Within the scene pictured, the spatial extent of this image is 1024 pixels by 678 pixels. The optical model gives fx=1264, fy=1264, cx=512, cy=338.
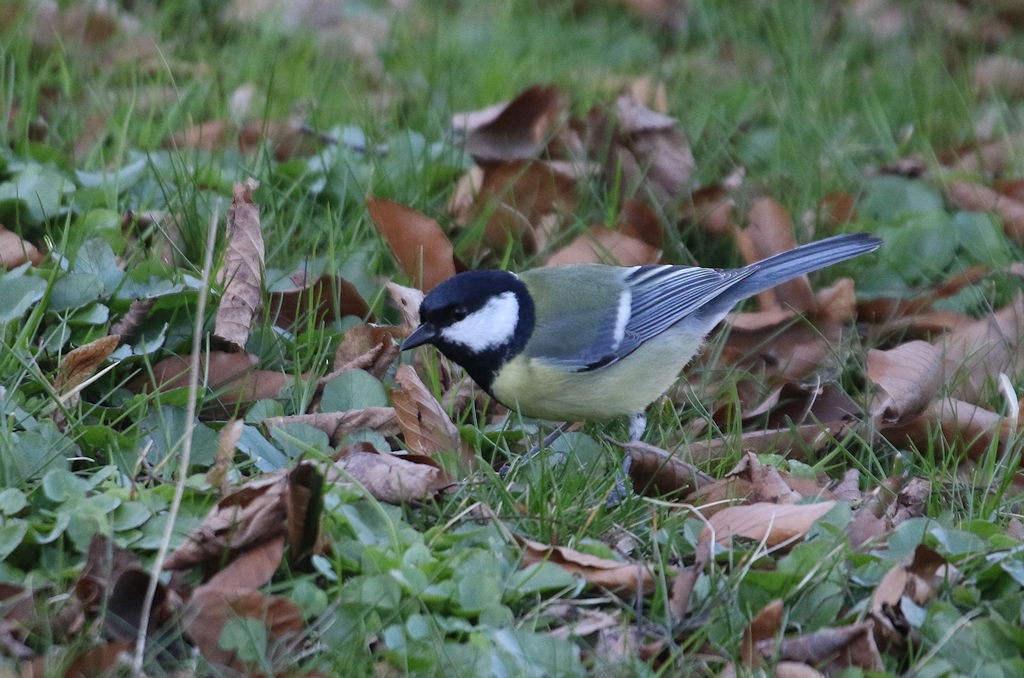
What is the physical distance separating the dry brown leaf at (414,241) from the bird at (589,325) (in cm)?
35

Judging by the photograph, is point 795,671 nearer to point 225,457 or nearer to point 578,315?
point 225,457

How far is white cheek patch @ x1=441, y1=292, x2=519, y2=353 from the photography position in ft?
11.0

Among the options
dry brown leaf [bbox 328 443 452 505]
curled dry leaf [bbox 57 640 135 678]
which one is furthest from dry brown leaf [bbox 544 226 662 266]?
curled dry leaf [bbox 57 640 135 678]

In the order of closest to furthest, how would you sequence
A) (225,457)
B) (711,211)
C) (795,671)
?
(795,671), (225,457), (711,211)

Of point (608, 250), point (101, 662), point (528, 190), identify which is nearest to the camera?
point (101, 662)

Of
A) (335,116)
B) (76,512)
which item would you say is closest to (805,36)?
(335,116)

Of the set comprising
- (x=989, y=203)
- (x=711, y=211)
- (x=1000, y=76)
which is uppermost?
(x=711, y=211)

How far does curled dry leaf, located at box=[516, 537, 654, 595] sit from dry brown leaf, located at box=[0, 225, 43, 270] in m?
1.70

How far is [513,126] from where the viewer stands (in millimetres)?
4594

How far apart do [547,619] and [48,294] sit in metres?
1.55

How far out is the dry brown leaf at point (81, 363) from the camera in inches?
120

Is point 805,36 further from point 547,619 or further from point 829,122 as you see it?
point 547,619

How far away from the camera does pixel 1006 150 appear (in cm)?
500

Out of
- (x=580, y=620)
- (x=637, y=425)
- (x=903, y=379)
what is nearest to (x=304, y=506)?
(x=580, y=620)
